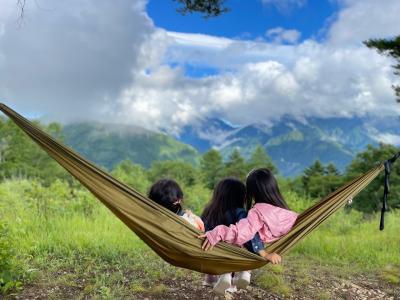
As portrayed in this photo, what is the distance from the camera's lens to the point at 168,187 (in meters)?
3.04

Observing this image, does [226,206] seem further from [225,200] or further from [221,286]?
[221,286]

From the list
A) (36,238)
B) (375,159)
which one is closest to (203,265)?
(36,238)

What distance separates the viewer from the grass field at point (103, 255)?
11.6 feet

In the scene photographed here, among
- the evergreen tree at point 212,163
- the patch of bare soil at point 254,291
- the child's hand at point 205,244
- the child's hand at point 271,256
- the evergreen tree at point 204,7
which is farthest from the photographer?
the evergreen tree at point 212,163

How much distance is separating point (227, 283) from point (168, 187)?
0.65 m

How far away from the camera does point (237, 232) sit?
2623 millimetres

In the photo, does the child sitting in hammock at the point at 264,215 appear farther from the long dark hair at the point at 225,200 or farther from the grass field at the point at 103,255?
the grass field at the point at 103,255

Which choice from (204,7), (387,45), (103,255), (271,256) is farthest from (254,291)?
(387,45)

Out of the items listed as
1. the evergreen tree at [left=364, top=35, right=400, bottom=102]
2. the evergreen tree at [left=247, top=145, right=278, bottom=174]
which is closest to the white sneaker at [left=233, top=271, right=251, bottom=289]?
the evergreen tree at [left=364, top=35, right=400, bottom=102]

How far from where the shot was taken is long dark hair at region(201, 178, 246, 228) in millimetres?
2818

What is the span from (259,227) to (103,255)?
190 centimetres

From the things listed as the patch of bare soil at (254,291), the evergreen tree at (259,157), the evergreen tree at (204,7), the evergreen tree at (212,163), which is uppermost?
the evergreen tree at (259,157)

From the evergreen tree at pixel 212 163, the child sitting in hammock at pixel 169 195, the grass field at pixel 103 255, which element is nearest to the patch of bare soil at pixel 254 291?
the grass field at pixel 103 255

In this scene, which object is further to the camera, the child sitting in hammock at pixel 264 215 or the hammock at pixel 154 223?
the child sitting in hammock at pixel 264 215
